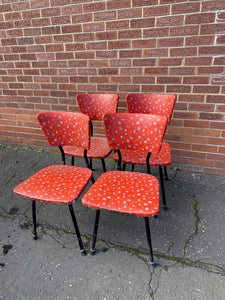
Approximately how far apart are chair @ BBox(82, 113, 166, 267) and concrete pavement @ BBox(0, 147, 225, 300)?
16 cm

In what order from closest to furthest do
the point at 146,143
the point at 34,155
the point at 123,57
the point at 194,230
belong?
the point at 146,143
the point at 194,230
the point at 123,57
the point at 34,155

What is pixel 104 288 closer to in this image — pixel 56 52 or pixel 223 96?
pixel 223 96

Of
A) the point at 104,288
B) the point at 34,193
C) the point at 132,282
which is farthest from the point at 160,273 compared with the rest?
the point at 34,193

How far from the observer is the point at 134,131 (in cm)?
188

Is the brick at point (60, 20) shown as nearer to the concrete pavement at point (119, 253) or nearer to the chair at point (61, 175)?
the chair at point (61, 175)

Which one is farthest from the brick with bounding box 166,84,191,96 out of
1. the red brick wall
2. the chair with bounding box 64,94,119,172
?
the chair with bounding box 64,94,119,172

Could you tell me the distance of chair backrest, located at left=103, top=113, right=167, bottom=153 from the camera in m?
1.80

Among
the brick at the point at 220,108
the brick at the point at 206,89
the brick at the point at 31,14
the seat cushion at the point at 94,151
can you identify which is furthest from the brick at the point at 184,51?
the brick at the point at 31,14

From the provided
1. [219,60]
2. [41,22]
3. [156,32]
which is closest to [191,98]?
[219,60]

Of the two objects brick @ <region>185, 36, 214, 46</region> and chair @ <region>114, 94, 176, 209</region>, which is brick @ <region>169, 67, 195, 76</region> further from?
chair @ <region>114, 94, 176, 209</region>

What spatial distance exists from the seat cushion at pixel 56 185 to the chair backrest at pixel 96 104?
838mm

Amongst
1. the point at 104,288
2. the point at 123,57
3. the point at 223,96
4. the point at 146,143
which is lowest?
the point at 104,288

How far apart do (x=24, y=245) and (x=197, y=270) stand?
4.49 ft

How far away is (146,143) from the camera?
73.4 inches
